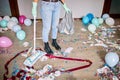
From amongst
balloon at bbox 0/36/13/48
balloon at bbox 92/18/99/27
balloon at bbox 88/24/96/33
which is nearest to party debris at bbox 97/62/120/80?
balloon at bbox 88/24/96/33

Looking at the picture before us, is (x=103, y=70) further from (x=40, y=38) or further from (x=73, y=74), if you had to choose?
(x=40, y=38)

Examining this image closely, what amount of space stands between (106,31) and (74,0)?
790 millimetres

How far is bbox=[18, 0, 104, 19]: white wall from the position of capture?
3.35m

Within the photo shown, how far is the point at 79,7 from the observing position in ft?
11.4

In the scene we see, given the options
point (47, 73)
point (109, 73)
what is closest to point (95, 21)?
point (109, 73)

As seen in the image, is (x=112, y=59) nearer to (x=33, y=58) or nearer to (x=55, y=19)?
(x=55, y=19)

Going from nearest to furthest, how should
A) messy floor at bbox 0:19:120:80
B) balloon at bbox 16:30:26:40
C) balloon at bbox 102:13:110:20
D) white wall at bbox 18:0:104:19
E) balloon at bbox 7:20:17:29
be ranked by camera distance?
messy floor at bbox 0:19:120:80 → balloon at bbox 16:30:26:40 → balloon at bbox 7:20:17:29 → white wall at bbox 18:0:104:19 → balloon at bbox 102:13:110:20

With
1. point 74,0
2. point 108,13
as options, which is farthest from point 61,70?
point 108,13

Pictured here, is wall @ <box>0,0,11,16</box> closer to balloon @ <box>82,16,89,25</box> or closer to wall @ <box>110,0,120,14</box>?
balloon @ <box>82,16,89,25</box>

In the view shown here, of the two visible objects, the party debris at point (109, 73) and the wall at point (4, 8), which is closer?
the party debris at point (109, 73)

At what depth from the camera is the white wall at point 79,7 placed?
11.0 feet

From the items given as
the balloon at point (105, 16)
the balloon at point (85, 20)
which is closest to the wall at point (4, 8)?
the balloon at point (85, 20)

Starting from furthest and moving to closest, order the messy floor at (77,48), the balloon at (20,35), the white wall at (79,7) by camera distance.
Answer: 1. the white wall at (79,7)
2. the balloon at (20,35)
3. the messy floor at (77,48)

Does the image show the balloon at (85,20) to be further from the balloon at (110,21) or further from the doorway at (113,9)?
the doorway at (113,9)
